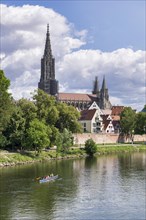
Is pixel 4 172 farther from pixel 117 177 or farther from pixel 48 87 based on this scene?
pixel 48 87

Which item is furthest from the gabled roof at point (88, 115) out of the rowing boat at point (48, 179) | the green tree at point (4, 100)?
the rowing boat at point (48, 179)

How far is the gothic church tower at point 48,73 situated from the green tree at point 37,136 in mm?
95953

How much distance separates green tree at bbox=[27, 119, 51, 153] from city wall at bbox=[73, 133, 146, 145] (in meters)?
22.1

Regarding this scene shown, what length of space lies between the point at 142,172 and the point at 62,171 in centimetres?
1141

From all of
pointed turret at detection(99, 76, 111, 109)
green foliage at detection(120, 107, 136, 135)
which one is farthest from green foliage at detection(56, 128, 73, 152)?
pointed turret at detection(99, 76, 111, 109)

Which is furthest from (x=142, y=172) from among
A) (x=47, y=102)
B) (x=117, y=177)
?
(x=47, y=102)

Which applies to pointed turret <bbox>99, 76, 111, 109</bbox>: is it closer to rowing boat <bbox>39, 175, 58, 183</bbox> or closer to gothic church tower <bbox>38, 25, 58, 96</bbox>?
gothic church tower <bbox>38, 25, 58, 96</bbox>

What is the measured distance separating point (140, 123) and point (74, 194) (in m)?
81.9

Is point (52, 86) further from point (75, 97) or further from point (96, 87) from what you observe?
point (96, 87)

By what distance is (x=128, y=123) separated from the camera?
4530 inches

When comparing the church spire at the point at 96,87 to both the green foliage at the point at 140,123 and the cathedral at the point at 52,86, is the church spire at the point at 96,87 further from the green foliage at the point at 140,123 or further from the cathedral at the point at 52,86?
the green foliage at the point at 140,123

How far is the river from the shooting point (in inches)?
1334

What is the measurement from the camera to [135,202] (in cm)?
3806

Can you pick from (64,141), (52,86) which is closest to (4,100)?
(64,141)
